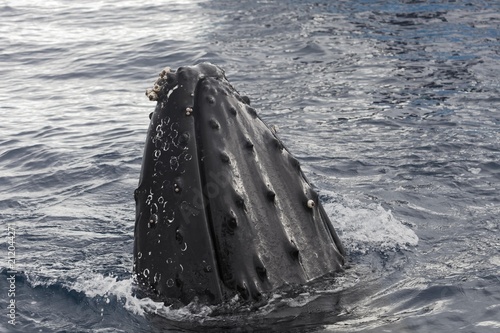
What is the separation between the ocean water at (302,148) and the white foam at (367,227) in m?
0.03

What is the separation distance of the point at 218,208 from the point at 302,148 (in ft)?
20.8

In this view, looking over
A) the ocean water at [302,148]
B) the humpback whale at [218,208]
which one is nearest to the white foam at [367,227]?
the ocean water at [302,148]

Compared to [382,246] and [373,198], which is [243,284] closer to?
[382,246]

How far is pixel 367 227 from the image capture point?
845 cm

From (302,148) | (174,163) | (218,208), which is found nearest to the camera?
(218,208)

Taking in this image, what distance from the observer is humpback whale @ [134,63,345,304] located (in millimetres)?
5516

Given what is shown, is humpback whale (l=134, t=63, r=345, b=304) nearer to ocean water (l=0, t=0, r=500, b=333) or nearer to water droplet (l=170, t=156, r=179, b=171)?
water droplet (l=170, t=156, r=179, b=171)

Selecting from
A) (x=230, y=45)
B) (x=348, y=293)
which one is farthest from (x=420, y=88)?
(x=348, y=293)

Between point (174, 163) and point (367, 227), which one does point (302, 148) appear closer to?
point (367, 227)

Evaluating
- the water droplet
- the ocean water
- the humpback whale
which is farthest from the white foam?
the water droplet

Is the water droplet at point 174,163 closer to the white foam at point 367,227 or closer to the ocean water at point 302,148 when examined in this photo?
the ocean water at point 302,148

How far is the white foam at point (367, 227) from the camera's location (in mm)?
7905

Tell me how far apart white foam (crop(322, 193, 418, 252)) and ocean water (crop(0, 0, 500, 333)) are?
0.03 meters

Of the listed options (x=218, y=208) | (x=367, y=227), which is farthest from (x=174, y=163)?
(x=367, y=227)
